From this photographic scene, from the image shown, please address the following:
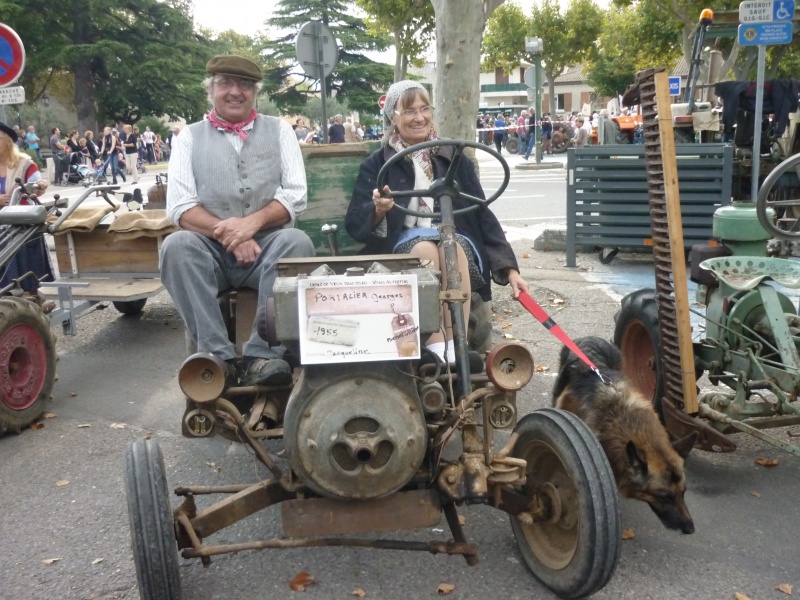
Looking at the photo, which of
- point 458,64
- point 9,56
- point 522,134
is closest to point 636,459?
point 458,64

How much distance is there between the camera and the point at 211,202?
4.12 m

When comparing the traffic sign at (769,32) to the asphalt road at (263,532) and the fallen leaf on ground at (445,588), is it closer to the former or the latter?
the asphalt road at (263,532)

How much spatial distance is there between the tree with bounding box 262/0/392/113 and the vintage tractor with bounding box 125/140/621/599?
49.1 meters

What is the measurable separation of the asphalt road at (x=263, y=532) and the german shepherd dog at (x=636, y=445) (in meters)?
0.23

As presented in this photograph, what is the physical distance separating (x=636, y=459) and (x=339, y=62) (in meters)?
50.6

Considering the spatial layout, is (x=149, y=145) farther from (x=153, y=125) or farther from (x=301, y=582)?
(x=301, y=582)

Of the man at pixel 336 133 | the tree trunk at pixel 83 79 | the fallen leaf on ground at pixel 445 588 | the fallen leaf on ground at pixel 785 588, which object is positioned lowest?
the fallen leaf on ground at pixel 785 588

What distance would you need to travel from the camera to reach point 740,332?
12.2ft

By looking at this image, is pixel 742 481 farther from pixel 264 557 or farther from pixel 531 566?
pixel 264 557

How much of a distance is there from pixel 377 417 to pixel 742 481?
6.88ft

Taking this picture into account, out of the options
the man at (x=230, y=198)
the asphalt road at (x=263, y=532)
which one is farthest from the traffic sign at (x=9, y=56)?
the man at (x=230, y=198)

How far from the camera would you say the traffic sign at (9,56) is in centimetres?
734

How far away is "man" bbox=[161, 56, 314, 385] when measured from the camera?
3.70 m

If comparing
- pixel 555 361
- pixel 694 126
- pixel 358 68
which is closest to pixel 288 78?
pixel 358 68
